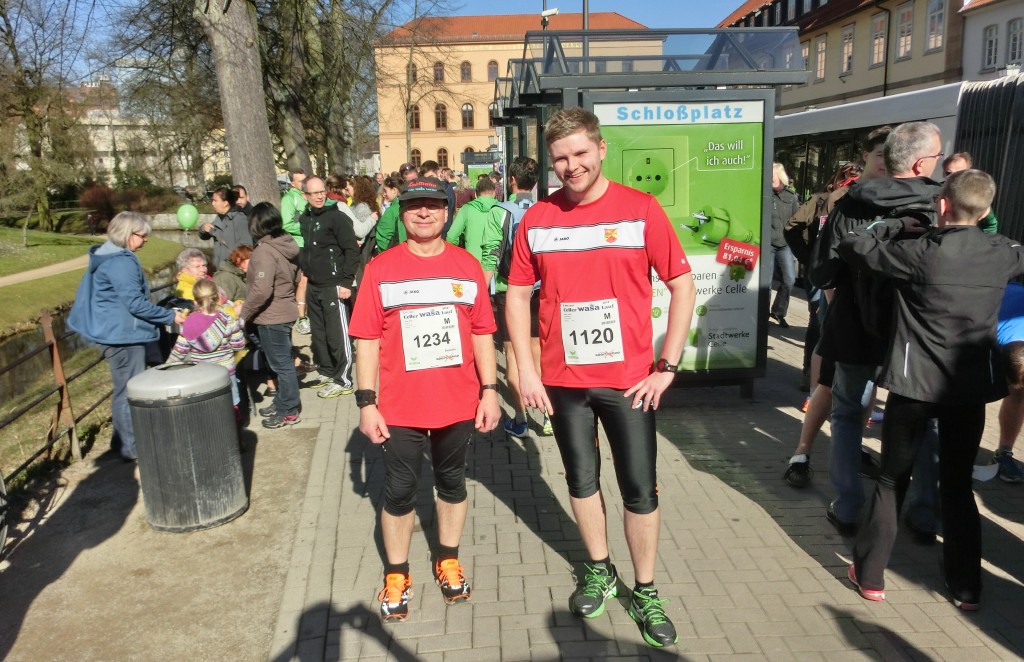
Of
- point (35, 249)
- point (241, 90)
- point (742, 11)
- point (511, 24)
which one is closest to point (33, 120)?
point (35, 249)

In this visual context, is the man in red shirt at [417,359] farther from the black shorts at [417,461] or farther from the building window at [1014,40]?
the building window at [1014,40]

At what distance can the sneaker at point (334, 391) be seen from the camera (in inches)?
285

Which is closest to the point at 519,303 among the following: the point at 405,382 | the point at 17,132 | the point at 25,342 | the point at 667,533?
the point at 405,382

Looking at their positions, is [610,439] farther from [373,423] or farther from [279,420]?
[279,420]

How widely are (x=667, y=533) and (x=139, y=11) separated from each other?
1348 cm

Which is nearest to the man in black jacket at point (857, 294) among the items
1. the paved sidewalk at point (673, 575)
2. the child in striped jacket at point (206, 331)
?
the paved sidewalk at point (673, 575)

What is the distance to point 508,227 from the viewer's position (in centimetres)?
521

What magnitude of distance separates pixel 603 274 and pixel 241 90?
8.57 metres

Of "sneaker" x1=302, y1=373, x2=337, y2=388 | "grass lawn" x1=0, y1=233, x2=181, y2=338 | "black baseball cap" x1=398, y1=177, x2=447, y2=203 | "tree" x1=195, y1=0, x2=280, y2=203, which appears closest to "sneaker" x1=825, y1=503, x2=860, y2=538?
"black baseball cap" x1=398, y1=177, x2=447, y2=203

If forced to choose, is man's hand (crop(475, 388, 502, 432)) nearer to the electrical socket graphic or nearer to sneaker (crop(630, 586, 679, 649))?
sneaker (crop(630, 586, 679, 649))

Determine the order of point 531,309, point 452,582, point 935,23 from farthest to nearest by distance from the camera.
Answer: point 935,23 → point 531,309 → point 452,582

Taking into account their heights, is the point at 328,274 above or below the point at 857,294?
below

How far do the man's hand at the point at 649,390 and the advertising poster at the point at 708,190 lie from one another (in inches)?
120

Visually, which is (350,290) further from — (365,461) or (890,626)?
(890,626)
